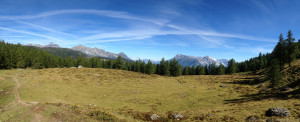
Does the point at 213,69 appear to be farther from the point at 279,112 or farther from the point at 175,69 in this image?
the point at 279,112

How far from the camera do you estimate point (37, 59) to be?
90.8 metres

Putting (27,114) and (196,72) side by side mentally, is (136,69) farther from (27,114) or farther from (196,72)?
(27,114)

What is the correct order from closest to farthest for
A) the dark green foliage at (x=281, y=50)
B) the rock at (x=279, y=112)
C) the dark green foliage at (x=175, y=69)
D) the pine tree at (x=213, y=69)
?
the rock at (x=279, y=112) → the dark green foliage at (x=281, y=50) → the dark green foliage at (x=175, y=69) → the pine tree at (x=213, y=69)

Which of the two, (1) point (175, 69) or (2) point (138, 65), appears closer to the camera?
(1) point (175, 69)

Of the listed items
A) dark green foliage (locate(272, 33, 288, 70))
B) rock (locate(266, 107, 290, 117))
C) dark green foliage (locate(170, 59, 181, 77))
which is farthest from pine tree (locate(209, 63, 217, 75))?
rock (locate(266, 107, 290, 117))

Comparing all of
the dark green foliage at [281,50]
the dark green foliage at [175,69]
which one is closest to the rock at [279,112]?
the dark green foliage at [281,50]

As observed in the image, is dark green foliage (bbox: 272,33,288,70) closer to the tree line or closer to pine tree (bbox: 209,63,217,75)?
the tree line

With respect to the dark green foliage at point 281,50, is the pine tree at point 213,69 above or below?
below

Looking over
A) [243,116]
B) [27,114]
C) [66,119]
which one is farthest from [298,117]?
[27,114]

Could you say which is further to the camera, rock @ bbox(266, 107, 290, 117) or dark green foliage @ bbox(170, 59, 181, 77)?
dark green foliage @ bbox(170, 59, 181, 77)

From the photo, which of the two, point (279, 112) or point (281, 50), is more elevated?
point (281, 50)

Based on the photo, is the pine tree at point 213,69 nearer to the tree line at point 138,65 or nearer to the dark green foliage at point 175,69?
the tree line at point 138,65

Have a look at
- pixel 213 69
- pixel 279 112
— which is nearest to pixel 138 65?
pixel 213 69

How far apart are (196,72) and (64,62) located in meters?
135
